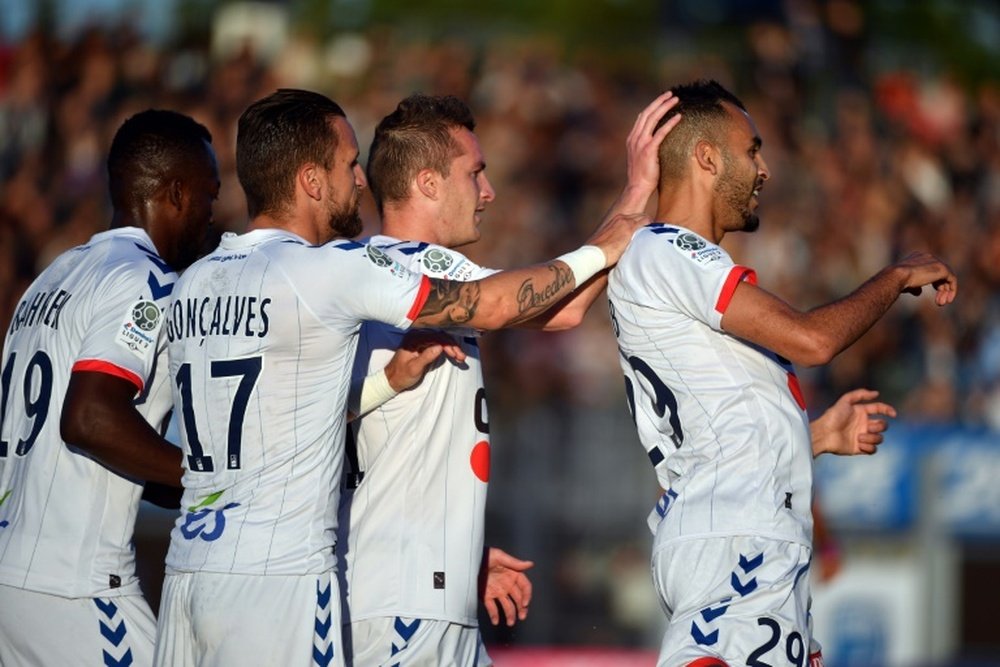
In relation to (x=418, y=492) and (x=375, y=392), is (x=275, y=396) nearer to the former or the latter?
(x=375, y=392)

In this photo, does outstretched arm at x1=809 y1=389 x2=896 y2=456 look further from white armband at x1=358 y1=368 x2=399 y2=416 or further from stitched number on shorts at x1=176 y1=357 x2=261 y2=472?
stitched number on shorts at x1=176 y1=357 x2=261 y2=472

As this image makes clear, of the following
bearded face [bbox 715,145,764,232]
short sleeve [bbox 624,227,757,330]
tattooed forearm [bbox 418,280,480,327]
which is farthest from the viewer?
bearded face [bbox 715,145,764,232]

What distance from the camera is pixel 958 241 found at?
655 inches

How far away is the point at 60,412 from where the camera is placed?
6055 mm

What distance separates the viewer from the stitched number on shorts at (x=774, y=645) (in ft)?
17.4

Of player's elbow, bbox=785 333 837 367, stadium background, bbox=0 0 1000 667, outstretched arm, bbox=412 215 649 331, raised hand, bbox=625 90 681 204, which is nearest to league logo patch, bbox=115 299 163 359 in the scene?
outstretched arm, bbox=412 215 649 331

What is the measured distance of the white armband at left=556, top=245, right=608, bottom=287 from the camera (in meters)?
5.69

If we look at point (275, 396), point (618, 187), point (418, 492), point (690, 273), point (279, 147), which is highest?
point (618, 187)

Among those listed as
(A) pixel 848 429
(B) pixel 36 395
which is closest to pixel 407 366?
(B) pixel 36 395

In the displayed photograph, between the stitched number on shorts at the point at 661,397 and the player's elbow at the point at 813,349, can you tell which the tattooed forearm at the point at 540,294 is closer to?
the stitched number on shorts at the point at 661,397

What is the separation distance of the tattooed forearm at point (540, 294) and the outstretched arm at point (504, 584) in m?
1.36

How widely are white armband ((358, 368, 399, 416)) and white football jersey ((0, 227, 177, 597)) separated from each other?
88 cm

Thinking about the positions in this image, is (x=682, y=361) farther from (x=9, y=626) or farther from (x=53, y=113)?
(x=53, y=113)

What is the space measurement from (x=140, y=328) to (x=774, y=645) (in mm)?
2675
